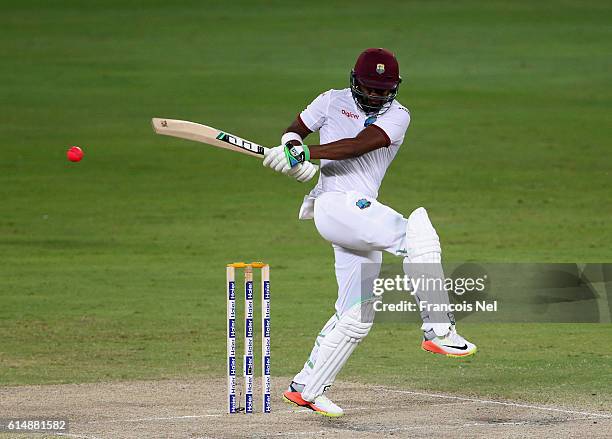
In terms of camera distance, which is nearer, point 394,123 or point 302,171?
point 302,171

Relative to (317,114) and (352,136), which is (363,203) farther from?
(317,114)

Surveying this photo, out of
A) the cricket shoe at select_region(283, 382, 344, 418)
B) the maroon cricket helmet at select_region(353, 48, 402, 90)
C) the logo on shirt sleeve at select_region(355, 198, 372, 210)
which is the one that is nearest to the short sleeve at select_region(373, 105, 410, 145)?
the maroon cricket helmet at select_region(353, 48, 402, 90)

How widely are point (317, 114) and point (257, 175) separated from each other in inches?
612

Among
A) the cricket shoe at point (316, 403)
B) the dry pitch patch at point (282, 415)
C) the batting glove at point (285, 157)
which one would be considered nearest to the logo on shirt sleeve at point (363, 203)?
the batting glove at point (285, 157)

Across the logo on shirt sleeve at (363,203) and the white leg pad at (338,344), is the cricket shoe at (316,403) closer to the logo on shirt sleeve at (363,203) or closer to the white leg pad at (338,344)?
the white leg pad at (338,344)

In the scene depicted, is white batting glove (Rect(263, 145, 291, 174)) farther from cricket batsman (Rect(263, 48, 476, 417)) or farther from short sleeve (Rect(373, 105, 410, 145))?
short sleeve (Rect(373, 105, 410, 145))

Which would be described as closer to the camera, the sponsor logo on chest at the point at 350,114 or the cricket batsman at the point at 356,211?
the cricket batsman at the point at 356,211

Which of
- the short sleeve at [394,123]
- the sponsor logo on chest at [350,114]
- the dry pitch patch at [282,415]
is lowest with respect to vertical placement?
the dry pitch patch at [282,415]

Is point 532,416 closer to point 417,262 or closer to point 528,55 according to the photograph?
point 417,262

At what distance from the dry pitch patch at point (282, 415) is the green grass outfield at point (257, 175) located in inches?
22.8

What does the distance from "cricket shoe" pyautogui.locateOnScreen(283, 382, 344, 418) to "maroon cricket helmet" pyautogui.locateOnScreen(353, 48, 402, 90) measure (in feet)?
6.51

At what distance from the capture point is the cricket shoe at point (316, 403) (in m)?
8.94

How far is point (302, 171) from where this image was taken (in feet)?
28.2

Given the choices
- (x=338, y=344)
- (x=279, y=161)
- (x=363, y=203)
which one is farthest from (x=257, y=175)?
(x=279, y=161)
